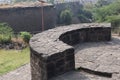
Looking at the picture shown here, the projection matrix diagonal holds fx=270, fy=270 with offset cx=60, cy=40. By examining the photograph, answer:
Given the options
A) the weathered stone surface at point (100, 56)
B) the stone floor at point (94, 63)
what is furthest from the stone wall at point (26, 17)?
the weathered stone surface at point (100, 56)

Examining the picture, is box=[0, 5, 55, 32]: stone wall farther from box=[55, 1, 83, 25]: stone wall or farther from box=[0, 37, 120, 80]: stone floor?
box=[55, 1, 83, 25]: stone wall

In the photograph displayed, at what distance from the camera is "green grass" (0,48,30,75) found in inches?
284

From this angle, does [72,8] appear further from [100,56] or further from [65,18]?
[100,56]

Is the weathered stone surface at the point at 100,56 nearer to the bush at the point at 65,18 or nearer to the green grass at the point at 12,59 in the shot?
the green grass at the point at 12,59

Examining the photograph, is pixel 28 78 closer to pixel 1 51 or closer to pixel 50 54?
Answer: pixel 50 54

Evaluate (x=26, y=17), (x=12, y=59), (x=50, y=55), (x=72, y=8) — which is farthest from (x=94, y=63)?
(x=72, y=8)

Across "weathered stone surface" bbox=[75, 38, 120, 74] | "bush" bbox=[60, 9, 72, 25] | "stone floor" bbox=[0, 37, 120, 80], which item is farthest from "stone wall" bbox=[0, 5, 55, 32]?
"weathered stone surface" bbox=[75, 38, 120, 74]

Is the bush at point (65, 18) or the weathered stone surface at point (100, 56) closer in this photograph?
the weathered stone surface at point (100, 56)

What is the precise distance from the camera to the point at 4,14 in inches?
738

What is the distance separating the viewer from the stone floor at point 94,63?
163 inches

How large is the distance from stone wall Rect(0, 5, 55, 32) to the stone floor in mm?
12749

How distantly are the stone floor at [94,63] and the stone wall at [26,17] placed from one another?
41.8 ft

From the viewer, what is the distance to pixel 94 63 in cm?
461

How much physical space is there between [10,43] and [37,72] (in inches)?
229
